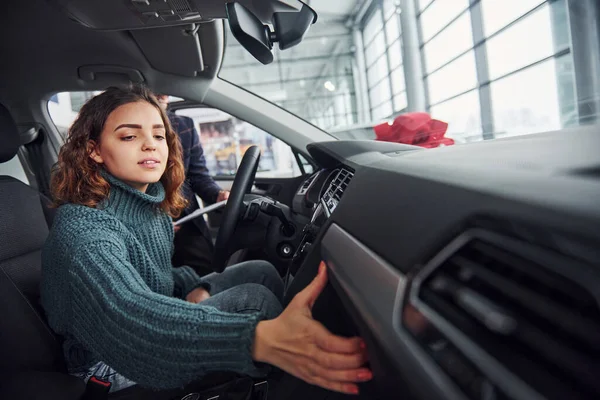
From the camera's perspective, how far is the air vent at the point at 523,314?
0.95 feet

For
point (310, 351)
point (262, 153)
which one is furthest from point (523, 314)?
point (262, 153)

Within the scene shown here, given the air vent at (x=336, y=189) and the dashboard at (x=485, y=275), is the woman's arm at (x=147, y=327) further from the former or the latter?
the air vent at (x=336, y=189)

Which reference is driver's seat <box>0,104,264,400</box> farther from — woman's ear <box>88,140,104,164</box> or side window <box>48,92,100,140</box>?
side window <box>48,92,100,140</box>

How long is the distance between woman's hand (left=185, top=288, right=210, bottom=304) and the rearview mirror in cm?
72

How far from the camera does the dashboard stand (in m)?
0.30

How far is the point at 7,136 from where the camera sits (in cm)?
123

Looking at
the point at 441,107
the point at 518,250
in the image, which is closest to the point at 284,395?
the point at 518,250

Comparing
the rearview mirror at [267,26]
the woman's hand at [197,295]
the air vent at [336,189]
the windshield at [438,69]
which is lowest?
the woman's hand at [197,295]

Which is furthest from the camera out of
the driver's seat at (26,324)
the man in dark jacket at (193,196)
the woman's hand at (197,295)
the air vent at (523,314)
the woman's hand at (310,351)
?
the man in dark jacket at (193,196)

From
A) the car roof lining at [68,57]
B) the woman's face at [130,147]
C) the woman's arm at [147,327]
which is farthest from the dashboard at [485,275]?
the car roof lining at [68,57]

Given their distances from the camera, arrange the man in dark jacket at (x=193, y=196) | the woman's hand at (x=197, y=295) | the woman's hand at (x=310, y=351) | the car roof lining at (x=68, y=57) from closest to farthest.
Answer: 1. the woman's hand at (x=310, y=351)
2. the woman's hand at (x=197, y=295)
3. the car roof lining at (x=68, y=57)
4. the man in dark jacket at (x=193, y=196)

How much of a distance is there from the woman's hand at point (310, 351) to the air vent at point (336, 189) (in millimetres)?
398

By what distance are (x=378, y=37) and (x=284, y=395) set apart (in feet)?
22.8

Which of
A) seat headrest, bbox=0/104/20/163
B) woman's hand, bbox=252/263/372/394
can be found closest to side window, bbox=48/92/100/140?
seat headrest, bbox=0/104/20/163
